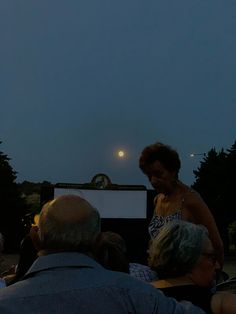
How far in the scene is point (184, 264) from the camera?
271cm

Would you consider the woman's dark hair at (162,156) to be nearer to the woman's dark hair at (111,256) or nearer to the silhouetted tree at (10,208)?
the woman's dark hair at (111,256)

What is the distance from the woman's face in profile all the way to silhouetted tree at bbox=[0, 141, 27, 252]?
2195 cm

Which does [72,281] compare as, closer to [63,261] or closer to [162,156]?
[63,261]

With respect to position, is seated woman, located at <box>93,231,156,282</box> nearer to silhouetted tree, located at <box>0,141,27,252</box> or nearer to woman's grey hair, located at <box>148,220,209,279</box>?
woman's grey hair, located at <box>148,220,209,279</box>

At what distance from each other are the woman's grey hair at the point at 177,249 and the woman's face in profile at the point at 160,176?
1286mm

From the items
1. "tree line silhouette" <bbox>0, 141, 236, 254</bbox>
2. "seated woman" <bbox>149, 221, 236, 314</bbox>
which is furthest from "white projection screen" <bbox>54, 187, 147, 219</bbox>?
"tree line silhouette" <bbox>0, 141, 236, 254</bbox>

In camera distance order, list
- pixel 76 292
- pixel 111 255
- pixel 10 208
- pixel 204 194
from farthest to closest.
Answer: pixel 204 194 → pixel 10 208 → pixel 111 255 → pixel 76 292

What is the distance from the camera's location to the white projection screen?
980 centimetres

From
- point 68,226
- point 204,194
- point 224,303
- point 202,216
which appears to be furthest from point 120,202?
point 204,194

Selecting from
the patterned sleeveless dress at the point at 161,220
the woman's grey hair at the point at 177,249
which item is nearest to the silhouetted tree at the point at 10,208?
the patterned sleeveless dress at the point at 161,220

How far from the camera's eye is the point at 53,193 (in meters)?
9.46

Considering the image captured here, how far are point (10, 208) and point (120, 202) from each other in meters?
18.6

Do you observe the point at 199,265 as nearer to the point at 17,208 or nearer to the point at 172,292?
the point at 172,292

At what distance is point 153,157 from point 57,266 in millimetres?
2124
